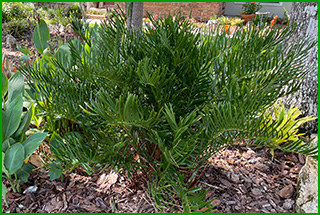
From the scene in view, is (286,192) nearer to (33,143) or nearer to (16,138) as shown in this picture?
(33,143)

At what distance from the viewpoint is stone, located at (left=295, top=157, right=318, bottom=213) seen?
5.64ft

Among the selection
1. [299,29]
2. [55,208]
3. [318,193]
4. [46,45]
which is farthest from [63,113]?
[299,29]

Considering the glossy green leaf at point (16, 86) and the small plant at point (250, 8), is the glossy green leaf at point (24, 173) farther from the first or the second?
the small plant at point (250, 8)

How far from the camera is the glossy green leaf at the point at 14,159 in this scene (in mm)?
1649

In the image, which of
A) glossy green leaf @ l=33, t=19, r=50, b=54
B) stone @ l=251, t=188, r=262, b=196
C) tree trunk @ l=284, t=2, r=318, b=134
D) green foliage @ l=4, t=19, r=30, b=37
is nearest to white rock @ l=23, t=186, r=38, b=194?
stone @ l=251, t=188, r=262, b=196

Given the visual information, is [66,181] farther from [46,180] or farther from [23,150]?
[23,150]

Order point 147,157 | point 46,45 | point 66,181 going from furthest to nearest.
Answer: point 46,45 → point 66,181 → point 147,157

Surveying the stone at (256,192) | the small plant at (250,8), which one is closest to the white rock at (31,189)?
the stone at (256,192)

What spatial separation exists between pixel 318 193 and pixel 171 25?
46.6 inches

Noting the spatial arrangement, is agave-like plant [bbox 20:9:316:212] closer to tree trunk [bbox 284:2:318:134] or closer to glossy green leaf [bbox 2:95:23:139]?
glossy green leaf [bbox 2:95:23:139]

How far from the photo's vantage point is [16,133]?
1858mm

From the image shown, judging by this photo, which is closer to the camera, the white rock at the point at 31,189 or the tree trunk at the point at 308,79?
the white rock at the point at 31,189

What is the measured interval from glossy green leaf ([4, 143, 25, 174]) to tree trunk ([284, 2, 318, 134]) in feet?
6.43

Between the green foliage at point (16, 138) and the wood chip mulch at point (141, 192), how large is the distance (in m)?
0.14
